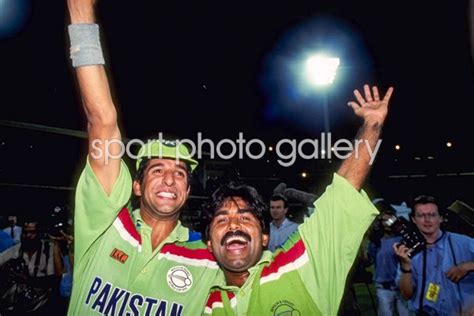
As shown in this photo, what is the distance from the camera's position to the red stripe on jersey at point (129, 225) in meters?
2.71

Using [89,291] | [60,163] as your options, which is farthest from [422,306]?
[60,163]

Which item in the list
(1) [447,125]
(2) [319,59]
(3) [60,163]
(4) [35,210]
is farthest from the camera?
(1) [447,125]

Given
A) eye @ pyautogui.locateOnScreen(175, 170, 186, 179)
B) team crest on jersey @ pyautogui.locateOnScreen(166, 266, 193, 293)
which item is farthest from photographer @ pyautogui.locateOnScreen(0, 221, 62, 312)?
team crest on jersey @ pyautogui.locateOnScreen(166, 266, 193, 293)

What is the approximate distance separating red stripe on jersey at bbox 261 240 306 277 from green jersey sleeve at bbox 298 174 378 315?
59mm

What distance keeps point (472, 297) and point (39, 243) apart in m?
6.94

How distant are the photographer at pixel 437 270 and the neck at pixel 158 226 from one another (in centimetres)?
269

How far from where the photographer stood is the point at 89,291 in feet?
8.03

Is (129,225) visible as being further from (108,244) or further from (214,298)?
(214,298)

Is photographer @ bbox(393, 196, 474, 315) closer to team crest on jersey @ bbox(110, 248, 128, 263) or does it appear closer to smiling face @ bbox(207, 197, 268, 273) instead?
smiling face @ bbox(207, 197, 268, 273)

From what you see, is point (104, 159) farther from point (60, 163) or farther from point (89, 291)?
point (60, 163)

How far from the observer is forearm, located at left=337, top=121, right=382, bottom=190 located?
239 centimetres

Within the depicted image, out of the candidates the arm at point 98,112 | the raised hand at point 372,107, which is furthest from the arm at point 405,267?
the arm at point 98,112

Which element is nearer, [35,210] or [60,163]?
[35,210]

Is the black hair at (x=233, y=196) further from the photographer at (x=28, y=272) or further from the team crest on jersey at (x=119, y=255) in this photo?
the photographer at (x=28, y=272)
